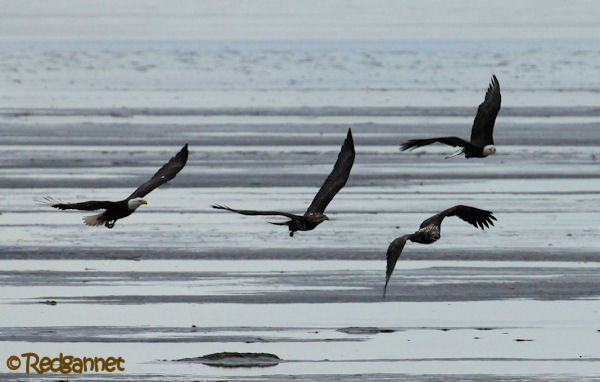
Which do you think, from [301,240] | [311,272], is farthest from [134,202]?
[301,240]

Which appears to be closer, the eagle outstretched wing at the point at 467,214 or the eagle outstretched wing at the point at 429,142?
the eagle outstretched wing at the point at 467,214

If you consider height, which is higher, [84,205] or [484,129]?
[484,129]

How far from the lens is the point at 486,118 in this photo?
16.3 meters

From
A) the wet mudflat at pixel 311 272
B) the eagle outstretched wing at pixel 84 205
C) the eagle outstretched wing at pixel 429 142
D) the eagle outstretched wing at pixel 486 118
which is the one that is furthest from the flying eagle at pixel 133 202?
the eagle outstretched wing at pixel 486 118

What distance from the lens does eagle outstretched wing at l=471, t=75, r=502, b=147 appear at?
16297 millimetres

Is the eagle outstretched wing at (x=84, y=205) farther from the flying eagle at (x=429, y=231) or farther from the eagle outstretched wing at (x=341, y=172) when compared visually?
the flying eagle at (x=429, y=231)

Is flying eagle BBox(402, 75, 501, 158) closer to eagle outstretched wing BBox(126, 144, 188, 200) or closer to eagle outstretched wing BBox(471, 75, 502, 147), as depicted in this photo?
eagle outstretched wing BBox(471, 75, 502, 147)

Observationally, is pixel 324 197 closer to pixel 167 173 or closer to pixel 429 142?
pixel 429 142

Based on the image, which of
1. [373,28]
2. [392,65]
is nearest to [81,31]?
[373,28]

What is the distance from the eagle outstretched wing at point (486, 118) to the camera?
16297 millimetres

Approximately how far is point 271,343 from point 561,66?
47.4 meters

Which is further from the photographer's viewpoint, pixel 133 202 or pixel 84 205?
pixel 133 202

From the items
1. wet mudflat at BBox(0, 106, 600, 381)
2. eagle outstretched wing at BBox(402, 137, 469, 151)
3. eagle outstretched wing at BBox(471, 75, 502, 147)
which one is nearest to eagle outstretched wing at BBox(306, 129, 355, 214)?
eagle outstretched wing at BBox(402, 137, 469, 151)

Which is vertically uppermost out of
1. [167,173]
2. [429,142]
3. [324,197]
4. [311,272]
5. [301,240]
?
[429,142]
